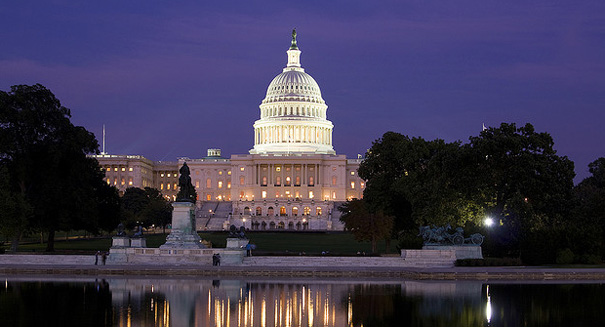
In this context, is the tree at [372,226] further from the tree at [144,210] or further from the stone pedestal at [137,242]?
the tree at [144,210]

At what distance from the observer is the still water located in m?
29.6

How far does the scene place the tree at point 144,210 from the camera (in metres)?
124

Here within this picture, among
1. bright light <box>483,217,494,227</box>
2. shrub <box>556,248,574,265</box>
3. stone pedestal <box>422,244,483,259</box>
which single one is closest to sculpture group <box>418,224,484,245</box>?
stone pedestal <box>422,244,483,259</box>

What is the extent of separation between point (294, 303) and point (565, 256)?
25824mm

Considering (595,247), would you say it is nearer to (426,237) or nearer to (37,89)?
(426,237)

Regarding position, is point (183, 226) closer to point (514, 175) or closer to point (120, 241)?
point (120, 241)

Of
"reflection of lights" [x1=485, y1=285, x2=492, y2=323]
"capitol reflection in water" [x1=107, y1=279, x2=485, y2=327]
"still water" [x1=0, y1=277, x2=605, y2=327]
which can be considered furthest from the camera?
"reflection of lights" [x1=485, y1=285, x2=492, y2=323]

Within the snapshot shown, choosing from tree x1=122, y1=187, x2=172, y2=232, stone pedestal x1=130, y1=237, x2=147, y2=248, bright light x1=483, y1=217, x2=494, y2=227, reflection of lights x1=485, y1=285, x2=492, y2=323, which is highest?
tree x1=122, y1=187, x2=172, y2=232

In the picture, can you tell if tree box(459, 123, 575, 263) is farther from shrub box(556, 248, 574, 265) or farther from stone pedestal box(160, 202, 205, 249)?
stone pedestal box(160, 202, 205, 249)

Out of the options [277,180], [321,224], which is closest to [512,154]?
[321,224]

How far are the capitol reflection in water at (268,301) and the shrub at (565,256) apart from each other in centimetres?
1360

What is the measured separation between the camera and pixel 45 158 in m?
72.9

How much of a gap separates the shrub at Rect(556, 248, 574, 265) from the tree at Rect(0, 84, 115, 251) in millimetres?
36447

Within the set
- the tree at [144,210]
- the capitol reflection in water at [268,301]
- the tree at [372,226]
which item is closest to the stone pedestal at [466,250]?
the capitol reflection in water at [268,301]
